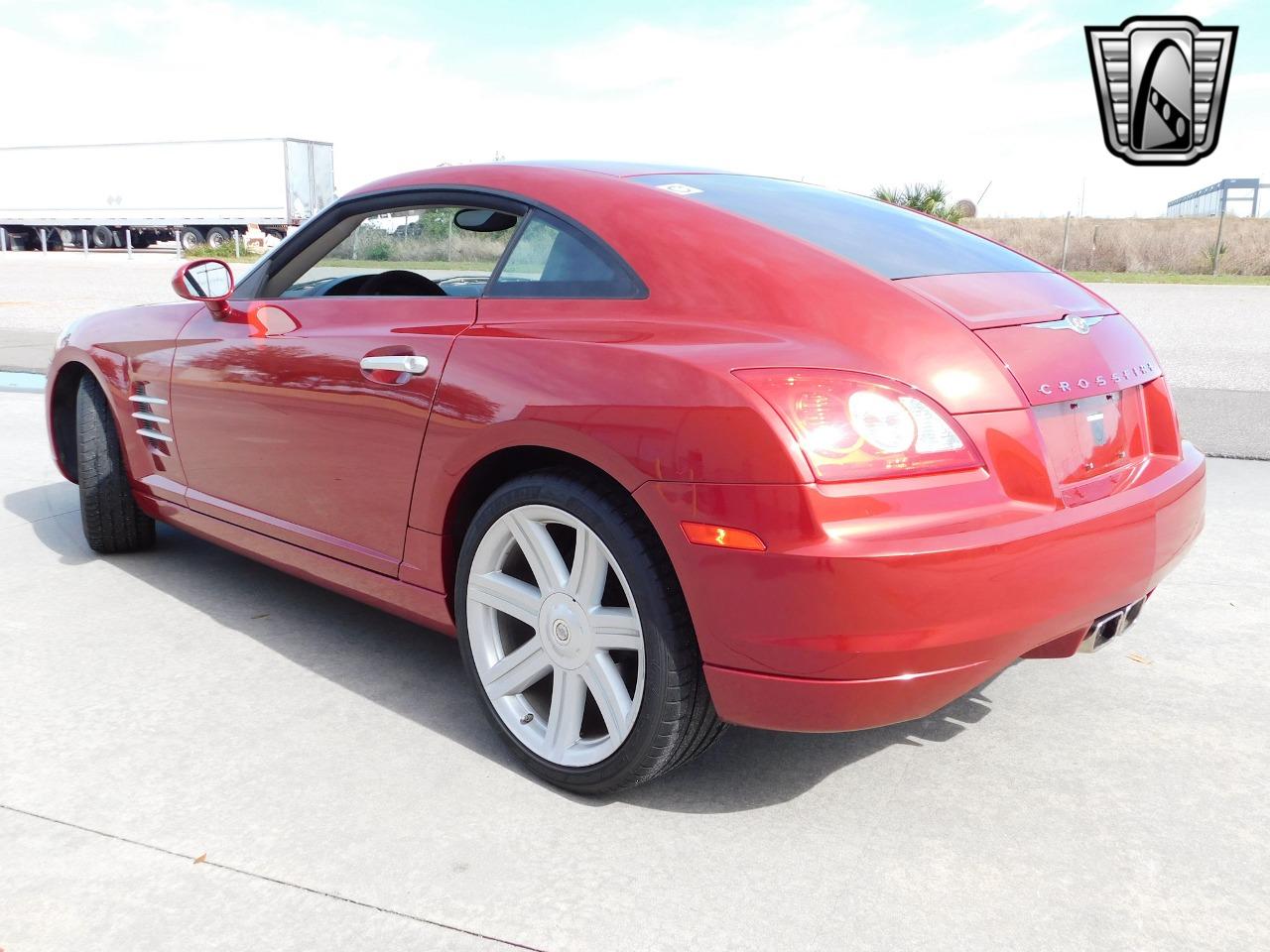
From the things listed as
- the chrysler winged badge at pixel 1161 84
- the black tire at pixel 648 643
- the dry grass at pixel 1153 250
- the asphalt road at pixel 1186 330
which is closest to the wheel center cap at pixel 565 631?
the black tire at pixel 648 643

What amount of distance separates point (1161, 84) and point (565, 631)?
12.2 m

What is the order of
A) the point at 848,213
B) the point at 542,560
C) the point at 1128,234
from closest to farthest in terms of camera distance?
the point at 542,560 < the point at 848,213 < the point at 1128,234

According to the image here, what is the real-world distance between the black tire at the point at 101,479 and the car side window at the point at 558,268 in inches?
87.5

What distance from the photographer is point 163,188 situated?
41.8 meters

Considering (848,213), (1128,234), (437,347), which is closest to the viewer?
(437,347)

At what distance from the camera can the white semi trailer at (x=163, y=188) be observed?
39938 millimetres

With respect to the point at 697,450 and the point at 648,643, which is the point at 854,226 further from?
the point at 648,643

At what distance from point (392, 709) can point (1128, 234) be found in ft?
102

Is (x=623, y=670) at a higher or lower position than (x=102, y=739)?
higher

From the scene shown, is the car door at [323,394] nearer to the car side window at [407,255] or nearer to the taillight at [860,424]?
the car side window at [407,255]

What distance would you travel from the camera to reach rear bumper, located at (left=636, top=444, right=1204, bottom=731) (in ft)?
7.23

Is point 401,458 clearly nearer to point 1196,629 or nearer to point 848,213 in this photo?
point 848,213

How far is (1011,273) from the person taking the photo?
2.97 m

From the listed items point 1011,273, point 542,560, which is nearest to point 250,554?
point 542,560
